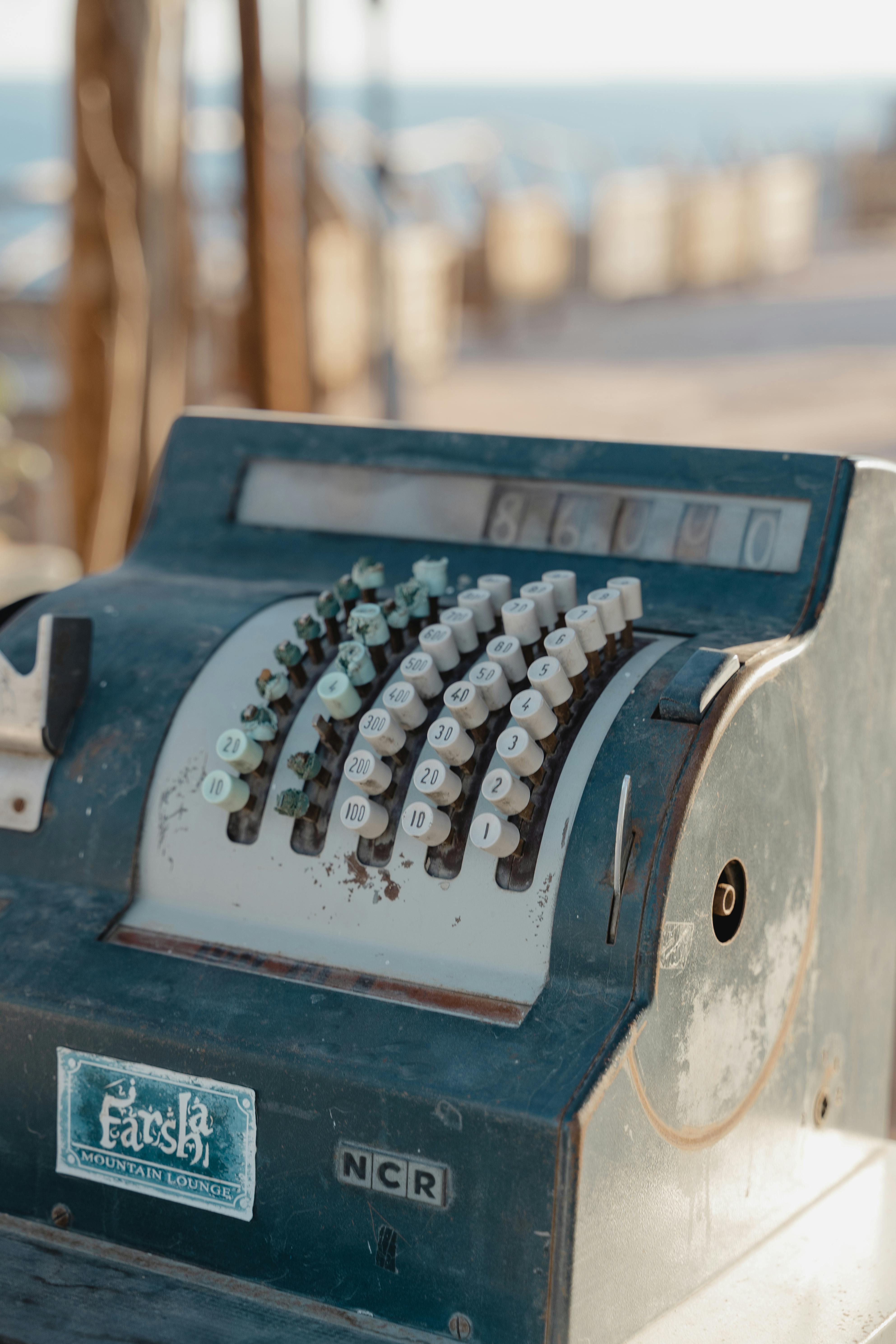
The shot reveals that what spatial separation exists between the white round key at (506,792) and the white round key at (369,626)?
26cm

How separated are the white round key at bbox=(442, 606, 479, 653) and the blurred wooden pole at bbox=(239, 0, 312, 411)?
2.80 meters


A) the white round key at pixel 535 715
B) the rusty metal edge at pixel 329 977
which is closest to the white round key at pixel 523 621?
the white round key at pixel 535 715

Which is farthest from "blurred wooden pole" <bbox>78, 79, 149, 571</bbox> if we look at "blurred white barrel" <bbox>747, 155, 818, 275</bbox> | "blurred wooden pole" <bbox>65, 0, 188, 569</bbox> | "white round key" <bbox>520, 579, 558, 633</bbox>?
"blurred white barrel" <bbox>747, 155, 818, 275</bbox>

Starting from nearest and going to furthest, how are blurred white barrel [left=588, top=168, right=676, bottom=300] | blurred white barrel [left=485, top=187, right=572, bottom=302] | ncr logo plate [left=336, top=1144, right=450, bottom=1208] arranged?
ncr logo plate [left=336, top=1144, right=450, bottom=1208]
blurred white barrel [left=485, top=187, right=572, bottom=302]
blurred white barrel [left=588, top=168, right=676, bottom=300]

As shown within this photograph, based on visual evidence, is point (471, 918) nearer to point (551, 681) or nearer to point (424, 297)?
point (551, 681)

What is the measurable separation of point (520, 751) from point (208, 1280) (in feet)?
1.93

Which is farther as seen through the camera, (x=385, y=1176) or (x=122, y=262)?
(x=122, y=262)

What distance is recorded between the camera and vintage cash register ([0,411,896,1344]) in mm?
1338

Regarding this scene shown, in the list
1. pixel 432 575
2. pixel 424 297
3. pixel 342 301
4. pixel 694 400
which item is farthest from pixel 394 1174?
pixel 424 297

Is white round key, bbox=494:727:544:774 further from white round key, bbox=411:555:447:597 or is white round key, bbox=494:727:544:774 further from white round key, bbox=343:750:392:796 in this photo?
white round key, bbox=411:555:447:597

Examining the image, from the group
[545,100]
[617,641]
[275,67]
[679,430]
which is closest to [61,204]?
[679,430]

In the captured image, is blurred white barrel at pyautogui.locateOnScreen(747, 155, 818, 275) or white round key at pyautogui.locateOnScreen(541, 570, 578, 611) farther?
blurred white barrel at pyautogui.locateOnScreen(747, 155, 818, 275)

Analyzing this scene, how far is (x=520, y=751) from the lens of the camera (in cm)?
140

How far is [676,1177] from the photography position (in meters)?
1.42
